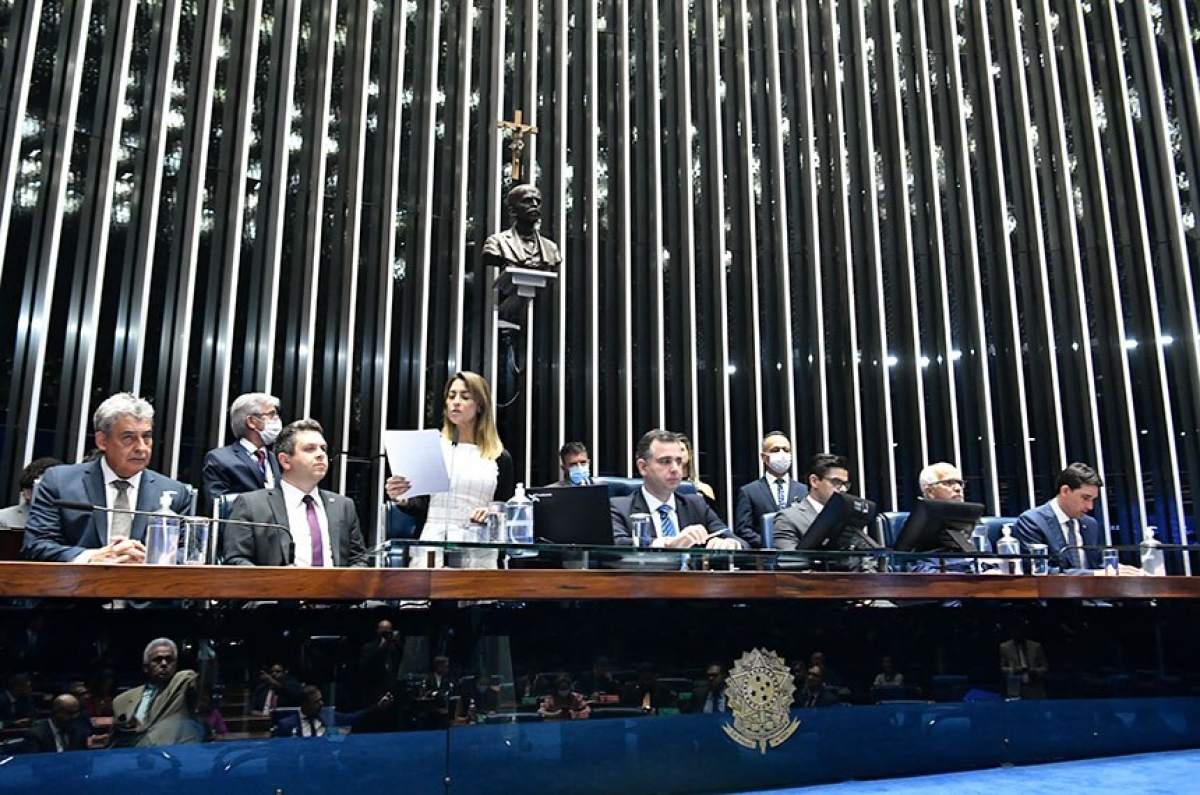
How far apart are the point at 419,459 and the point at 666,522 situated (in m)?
0.92

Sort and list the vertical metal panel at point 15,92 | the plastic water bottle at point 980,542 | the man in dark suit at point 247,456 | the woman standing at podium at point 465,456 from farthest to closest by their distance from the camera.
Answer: the vertical metal panel at point 15,92
the man in dark suit at point 247,456
the woman standing at podium at point 465,456
the plastic water bottle at point 980,542

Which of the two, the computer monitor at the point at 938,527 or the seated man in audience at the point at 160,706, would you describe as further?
the computer monitor at the point at 938,527

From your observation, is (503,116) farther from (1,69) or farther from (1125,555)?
(1125,555)

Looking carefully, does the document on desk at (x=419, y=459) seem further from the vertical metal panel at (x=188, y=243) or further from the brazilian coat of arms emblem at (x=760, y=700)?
the vertical metal panel at (x=188, y=243)

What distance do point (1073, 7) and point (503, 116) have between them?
405 centimetres

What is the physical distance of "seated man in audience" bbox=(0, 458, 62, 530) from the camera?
3723 millimetres

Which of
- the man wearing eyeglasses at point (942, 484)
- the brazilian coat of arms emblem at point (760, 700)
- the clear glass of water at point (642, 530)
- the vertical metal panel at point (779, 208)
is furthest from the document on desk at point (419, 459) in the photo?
the vertical metal panel at point (779, 208)

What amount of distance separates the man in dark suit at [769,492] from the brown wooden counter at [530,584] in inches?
68.8

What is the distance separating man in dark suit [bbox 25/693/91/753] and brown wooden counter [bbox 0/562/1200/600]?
25 cm

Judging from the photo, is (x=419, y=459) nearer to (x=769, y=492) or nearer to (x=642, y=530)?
(x=642, y=530)

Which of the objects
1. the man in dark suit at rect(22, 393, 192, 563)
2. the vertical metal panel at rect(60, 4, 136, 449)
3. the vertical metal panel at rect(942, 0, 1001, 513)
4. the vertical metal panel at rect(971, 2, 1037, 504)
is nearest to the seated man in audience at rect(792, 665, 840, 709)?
the man in dark suit at rect(22, 393, 192, 563)

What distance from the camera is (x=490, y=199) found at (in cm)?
586

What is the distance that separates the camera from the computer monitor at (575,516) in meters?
2.46

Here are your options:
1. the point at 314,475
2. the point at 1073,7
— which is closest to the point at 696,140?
the point at 1073,7
